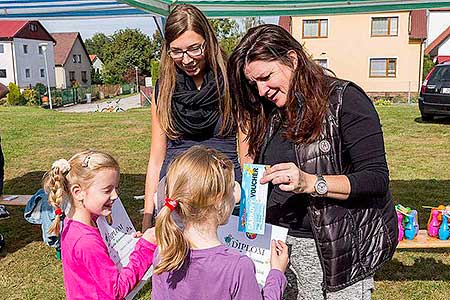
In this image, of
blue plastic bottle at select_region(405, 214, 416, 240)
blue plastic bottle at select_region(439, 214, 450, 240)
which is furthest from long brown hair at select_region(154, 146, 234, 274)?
blue plastic bottle at select_region(439, 214, 450, 240)

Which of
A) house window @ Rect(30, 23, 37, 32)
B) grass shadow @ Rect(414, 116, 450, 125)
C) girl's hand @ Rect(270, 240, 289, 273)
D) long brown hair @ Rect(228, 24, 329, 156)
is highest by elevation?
house window @ Rect(30, 23, 37, 32)

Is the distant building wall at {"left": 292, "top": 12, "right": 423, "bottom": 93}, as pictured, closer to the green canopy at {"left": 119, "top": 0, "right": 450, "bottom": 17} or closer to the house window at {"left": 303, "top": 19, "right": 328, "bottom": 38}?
the house window at {"left": 303, "top": 19, "right": 328, "bottom": 38}

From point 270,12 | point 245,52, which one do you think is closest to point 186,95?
point 245,52

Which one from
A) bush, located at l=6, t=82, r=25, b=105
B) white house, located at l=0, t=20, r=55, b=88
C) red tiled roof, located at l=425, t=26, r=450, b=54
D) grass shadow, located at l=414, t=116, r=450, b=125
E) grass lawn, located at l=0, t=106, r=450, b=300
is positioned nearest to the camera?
grass lawn, located at l=0, t=106, r=450, b=300

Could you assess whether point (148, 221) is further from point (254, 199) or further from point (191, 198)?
point (191, 198)

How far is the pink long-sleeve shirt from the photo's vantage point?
1897 mm

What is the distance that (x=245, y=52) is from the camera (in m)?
1.89

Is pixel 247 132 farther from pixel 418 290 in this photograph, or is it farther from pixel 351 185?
pixel 418 290

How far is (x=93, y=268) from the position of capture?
6.21 ft

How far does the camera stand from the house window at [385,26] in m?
26.2

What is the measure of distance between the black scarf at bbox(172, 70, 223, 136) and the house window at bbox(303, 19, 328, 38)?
1013 inches

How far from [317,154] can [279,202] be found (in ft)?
0.90

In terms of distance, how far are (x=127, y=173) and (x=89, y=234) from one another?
5781mm

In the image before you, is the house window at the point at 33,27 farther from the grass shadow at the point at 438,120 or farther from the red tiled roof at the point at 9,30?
the grass shadow at the point at 438,120
